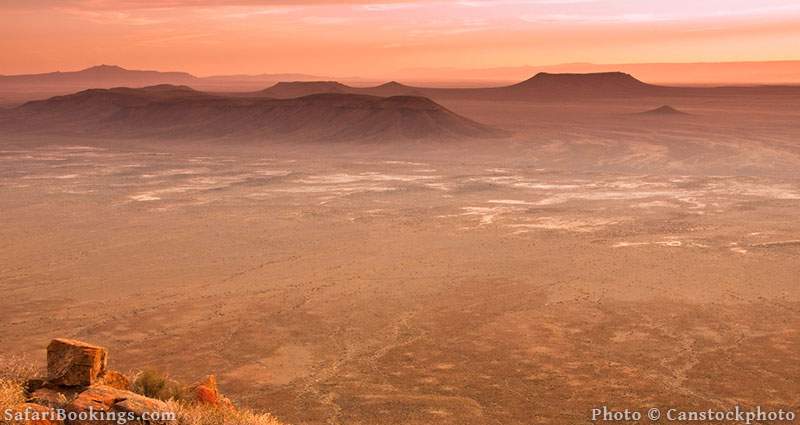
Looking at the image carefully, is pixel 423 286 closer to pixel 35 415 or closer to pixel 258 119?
pixel 35 415

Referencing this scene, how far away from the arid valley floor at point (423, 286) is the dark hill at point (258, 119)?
26925 mm

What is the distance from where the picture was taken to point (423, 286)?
18859mm

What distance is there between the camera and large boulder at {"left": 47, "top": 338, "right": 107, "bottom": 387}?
845 centimetres

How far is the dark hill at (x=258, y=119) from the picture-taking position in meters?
70.8

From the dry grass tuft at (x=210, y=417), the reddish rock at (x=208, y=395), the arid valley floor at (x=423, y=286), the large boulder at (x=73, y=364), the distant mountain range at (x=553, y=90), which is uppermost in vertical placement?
the distant mountain range at (x=553, y=90)

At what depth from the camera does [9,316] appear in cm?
1633

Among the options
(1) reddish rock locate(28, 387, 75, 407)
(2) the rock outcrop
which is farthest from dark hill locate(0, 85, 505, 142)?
(1) reddish rock locate(28, 387, 75, 407)

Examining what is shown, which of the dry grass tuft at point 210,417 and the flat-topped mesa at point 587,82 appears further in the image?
the flat-topped mesa at point 587,82

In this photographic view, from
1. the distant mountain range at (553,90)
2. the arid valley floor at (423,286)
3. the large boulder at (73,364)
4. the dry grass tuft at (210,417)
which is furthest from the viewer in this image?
the distant mountain range at (553,90)

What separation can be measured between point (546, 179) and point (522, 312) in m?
25.5

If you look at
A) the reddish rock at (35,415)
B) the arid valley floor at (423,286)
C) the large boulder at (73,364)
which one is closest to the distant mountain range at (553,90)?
the arid valley floor at (423,286)

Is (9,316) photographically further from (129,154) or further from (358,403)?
(129,154)

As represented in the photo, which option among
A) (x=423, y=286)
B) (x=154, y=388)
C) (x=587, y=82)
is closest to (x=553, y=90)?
(x=587, y=82)

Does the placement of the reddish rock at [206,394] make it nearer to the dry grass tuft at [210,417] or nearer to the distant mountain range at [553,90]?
the dry grass tuft at [210,417]
